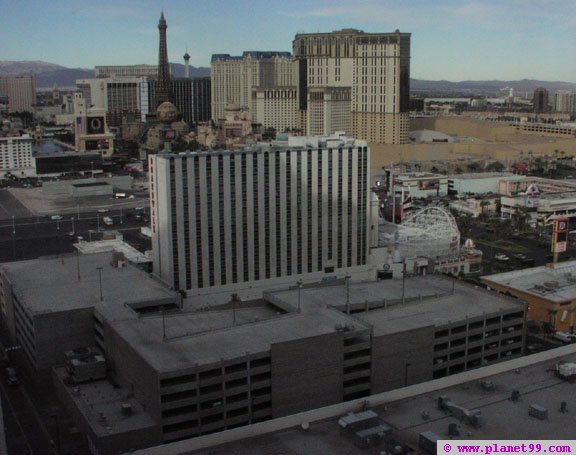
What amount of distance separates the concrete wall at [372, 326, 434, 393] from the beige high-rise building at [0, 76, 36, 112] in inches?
6765

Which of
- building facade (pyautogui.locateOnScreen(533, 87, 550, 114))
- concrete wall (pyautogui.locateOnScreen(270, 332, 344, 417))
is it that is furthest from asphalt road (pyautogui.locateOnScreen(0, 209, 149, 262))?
building facade (pyautogui.locateOnScreen(533, 87, 550, 114))

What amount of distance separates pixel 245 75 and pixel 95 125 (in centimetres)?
4300

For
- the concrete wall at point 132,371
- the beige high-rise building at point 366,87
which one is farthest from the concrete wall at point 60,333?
the beige high-rise building at point 366,87

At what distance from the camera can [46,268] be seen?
33906mm

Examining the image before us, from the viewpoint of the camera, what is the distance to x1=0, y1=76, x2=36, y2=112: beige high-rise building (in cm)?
18175

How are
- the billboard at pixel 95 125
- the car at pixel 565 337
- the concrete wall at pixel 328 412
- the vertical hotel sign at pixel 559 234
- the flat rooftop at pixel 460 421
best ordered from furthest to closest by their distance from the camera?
the billboard at pixel 95 125, the vertical hotel sign at pixel 559 234, the car at pixel 565 337, the flat rooftop at pixel 460 421, the concrete wall at pixel 328 412

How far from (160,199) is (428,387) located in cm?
1764

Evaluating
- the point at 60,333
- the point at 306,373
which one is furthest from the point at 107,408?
the point at 60,333

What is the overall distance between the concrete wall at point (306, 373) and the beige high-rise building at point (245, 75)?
112879 mm

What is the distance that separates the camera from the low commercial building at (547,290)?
105ft

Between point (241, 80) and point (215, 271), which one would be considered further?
point (241, 80)

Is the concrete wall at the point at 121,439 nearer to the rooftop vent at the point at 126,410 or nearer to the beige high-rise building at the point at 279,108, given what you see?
the rooftop vent at the point at 126,410

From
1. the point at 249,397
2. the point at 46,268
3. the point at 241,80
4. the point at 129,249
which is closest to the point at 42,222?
the point at 129,249

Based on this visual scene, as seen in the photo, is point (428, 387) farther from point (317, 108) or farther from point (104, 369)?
point (317, 108)
